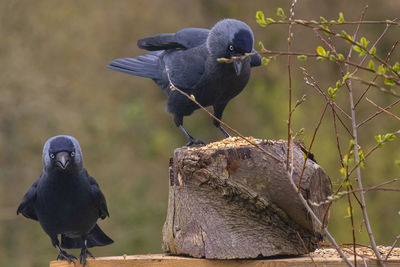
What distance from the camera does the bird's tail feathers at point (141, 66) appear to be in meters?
5.53

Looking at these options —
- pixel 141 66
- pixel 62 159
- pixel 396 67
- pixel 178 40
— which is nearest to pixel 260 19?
pixel 396 67

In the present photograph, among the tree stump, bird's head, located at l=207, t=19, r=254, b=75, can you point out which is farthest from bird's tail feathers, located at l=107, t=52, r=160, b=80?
the tree stump

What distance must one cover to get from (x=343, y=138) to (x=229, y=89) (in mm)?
7224

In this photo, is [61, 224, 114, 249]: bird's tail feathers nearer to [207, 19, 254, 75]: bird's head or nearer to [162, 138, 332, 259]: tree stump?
[162, 138, 332, 259]: tree stump

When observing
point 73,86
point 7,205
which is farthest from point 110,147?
point 7,205

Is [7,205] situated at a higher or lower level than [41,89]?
lower

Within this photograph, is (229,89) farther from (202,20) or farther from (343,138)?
(202,20)

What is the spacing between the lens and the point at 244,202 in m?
3.52

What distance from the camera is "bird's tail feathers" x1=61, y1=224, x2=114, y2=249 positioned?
16.2 ft

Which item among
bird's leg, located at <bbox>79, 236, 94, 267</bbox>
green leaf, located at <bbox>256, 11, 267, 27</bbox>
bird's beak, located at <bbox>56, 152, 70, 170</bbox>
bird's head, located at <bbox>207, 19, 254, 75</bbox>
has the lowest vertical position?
bird's leg, located at <bbox>79, 236, 94, 267</bbox>

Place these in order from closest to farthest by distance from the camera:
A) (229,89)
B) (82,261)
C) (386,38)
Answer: (82,261), (229,89), (386,38)

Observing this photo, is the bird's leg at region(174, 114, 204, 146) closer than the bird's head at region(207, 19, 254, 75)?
No

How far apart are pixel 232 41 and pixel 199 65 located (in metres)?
0.60

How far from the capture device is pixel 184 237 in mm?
3668
